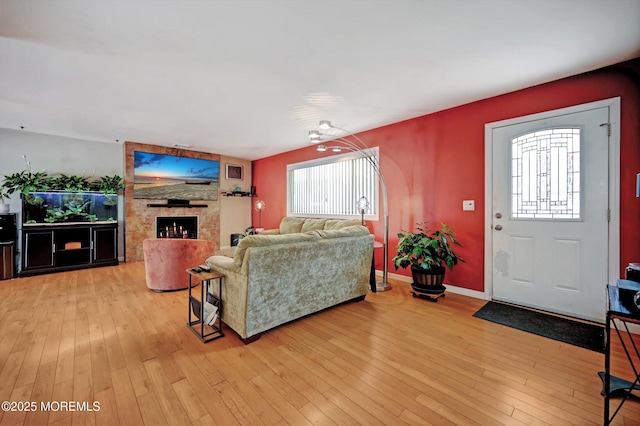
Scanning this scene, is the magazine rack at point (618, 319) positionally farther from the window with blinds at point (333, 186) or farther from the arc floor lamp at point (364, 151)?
the window with blinds at point (333, 186)

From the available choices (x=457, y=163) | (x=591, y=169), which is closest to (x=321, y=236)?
(x=457, y=163)

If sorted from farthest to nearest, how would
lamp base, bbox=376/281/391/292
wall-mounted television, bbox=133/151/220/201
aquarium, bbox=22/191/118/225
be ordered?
wall-mounted television, bbox=133/151/220/201
aquarium, bbox=22/191/118/225
lamp base, bbox=376/281/391/292

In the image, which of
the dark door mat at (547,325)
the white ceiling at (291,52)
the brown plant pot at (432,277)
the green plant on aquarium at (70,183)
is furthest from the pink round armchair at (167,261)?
the dark door mat at (547,325)

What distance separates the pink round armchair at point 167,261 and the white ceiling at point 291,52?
1923 mm

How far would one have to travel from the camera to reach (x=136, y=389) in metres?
1.75

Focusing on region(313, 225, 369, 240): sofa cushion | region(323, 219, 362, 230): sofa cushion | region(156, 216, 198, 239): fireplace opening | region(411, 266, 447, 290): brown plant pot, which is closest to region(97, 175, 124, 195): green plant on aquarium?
region(156, 216, 198, 239): fireplace opening

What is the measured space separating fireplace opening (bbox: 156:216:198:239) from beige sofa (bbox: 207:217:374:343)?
4.39 m

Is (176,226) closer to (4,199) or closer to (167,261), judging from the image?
(4,199)

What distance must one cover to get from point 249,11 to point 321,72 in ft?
3.30

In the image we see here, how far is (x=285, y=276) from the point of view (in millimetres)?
2486

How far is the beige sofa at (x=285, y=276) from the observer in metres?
2.28

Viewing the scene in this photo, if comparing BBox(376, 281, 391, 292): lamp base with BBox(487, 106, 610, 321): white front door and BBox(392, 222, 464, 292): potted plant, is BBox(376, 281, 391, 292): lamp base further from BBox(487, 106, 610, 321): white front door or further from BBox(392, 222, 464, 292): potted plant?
BBox(487, 106, 610, 321): white front door

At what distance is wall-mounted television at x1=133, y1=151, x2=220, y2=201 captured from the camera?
593 centimetres

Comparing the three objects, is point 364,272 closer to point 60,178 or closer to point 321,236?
point 321,236
